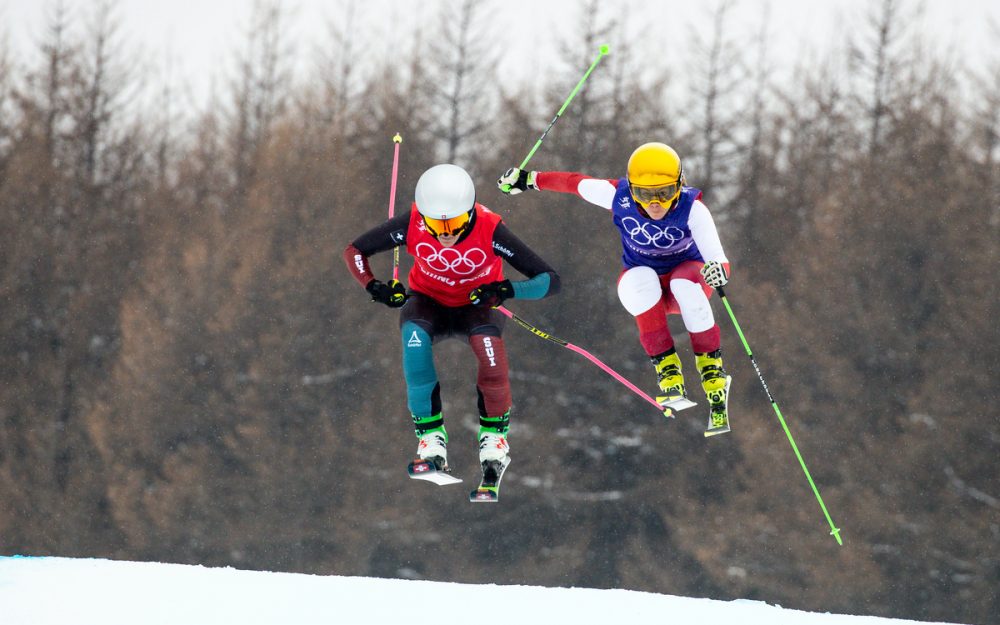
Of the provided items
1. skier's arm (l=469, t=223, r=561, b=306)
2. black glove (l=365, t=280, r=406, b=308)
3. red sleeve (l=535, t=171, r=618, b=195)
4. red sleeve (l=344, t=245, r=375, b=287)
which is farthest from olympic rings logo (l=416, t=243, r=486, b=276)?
red sleeve (l=535, t=171, r=618, b=195)

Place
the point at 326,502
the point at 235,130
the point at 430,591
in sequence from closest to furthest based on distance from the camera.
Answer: the point at 430,591
the point at 326,502
the point at 235,130

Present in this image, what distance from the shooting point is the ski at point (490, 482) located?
8547 millimetres

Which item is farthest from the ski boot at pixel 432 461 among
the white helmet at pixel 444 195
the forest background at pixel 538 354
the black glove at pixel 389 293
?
the forest background at pixel 538 354

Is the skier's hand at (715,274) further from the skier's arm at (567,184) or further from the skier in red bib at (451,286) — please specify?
the skier in red bib at (451,286)

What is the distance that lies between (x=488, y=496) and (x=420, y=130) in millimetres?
22784

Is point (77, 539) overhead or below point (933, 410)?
below

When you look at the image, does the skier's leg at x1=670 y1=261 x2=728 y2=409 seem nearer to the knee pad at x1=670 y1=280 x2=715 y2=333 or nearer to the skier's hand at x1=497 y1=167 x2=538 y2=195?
the knee pad at x1=670 y1=280 x2=715 y2=333

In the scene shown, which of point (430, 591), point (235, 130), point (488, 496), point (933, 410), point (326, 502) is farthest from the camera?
point (235, 130)

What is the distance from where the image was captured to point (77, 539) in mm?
29453

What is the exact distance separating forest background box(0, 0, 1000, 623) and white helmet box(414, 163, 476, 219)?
18977 millimetres

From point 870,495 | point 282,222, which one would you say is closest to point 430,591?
point 870,495

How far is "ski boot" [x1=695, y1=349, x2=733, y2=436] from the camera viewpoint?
30.0 feet

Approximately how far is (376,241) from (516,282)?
41.4 inches

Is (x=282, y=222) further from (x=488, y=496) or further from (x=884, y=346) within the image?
(x=488, y=496)
